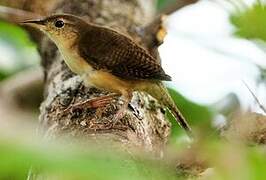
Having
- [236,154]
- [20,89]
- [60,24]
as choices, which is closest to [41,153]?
[236,154]

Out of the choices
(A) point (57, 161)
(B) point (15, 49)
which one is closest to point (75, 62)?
(B) point (15, 49)

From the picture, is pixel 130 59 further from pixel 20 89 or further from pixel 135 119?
pixel 20 89

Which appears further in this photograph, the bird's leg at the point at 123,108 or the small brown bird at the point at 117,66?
the small brown bird at the point at 117,66

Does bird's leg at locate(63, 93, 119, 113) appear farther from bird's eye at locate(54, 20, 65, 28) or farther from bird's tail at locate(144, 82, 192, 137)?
bird's eye at locate(54, 20, 65, 28)

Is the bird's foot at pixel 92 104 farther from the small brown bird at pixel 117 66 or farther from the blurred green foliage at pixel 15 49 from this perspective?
the blurred green foliage at pixel 15 49

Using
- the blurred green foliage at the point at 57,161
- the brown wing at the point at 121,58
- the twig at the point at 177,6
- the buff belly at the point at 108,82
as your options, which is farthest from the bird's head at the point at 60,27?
the blurred green foliage at the point at 57,161

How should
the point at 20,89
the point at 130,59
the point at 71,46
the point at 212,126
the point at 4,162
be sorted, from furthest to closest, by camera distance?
1. the point at 20,89
2. the point at 71,46
3. the point at 130,59
4. the point at 212,126
5. the point at 4,162

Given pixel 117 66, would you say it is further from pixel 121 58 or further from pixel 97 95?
pixel 97 95
